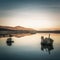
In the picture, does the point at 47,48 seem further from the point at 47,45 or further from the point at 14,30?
the point at 14,30

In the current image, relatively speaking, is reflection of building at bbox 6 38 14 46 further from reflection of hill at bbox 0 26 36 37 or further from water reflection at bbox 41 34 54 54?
water reflection at bbox 41 34 54 54

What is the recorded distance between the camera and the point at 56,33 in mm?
4129

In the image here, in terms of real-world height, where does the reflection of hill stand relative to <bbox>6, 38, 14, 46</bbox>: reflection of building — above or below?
above

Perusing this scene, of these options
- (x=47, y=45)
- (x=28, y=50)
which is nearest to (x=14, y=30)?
(x=28, y=50)

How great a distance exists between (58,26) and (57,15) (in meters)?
0.20

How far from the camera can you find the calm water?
13.6 feet

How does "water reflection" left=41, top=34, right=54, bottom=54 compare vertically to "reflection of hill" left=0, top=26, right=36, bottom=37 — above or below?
below

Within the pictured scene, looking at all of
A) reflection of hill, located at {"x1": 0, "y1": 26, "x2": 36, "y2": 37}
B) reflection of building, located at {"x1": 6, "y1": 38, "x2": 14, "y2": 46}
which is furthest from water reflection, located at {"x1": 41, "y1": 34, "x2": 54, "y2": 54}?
reflection of building, located at {"x1": 6, "y1": 38, "x2": 14, "y2": 46}

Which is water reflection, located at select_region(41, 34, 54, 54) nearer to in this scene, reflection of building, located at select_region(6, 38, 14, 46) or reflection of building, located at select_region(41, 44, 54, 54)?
reflection of building, located at select_region(41, 44, 54, 54)

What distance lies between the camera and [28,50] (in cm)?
415

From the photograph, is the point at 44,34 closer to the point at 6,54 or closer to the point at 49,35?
the point at 49,35

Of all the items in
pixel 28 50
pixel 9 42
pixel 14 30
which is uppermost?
pixel 14 30

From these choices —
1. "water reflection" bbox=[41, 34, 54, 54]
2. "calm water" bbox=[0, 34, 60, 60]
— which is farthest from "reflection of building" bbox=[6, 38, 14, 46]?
"water reflection" bbox=[41, 34, 54, 54]

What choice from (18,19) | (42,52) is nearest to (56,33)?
(42,52)
